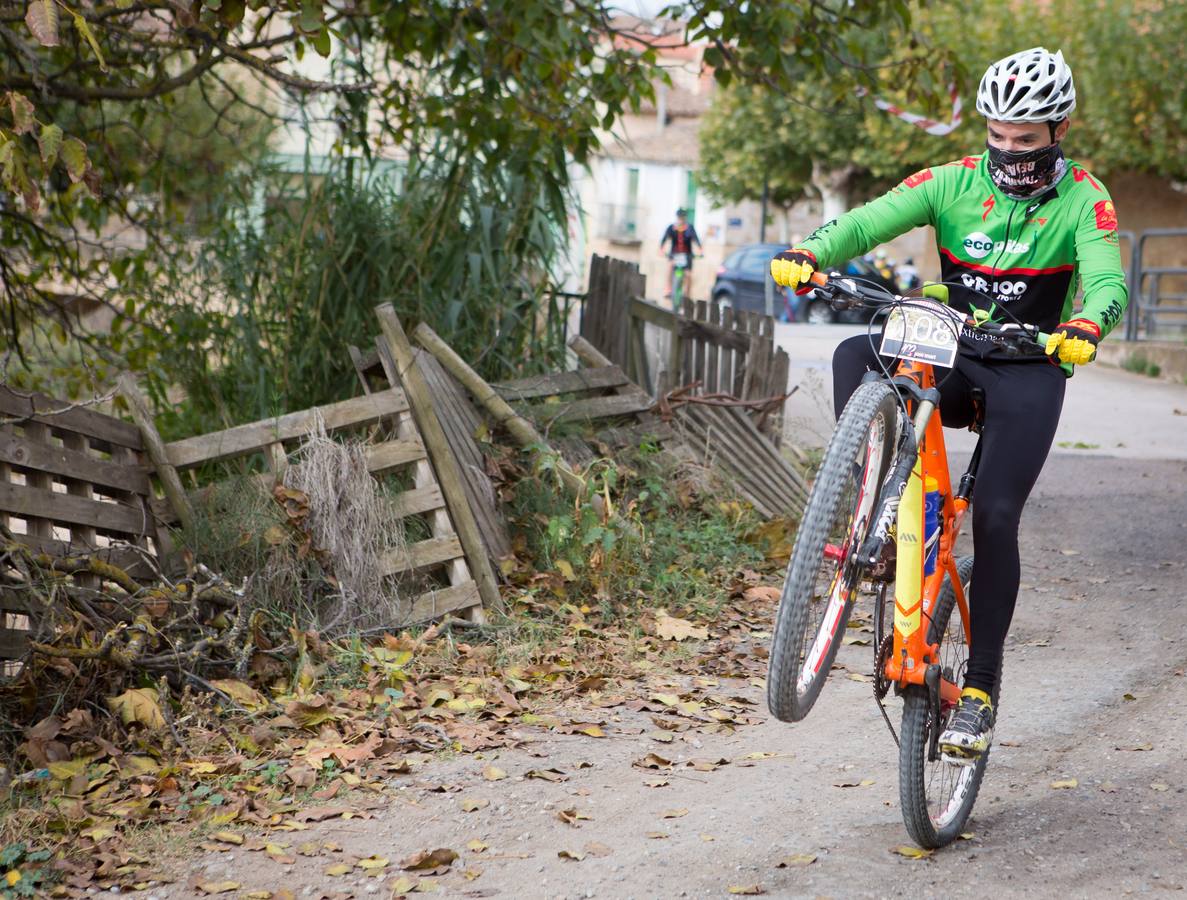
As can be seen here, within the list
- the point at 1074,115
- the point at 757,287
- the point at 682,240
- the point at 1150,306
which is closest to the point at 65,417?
the point at 1150,306

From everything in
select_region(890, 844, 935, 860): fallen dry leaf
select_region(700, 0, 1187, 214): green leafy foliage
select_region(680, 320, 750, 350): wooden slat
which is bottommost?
select_region(890, 844, 935, 860): fallen dry leaf

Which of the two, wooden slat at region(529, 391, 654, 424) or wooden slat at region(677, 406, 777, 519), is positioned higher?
wooden slat at region(529, 391, 654, 424)

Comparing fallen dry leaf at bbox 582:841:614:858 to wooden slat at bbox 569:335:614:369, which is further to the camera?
wooden slat at bbox 569:335:614:369

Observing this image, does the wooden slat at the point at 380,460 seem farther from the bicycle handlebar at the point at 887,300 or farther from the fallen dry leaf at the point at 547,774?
the bicycle handlebar at the point at 887,300

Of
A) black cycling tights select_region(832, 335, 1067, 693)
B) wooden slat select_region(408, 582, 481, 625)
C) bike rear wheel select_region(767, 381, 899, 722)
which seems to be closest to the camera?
bike rear wheel select_region(767, 381, 899, 722)

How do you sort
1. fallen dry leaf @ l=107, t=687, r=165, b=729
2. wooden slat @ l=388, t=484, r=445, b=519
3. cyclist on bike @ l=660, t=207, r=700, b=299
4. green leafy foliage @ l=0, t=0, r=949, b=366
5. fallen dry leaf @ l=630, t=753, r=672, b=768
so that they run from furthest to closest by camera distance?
cyclist on bike @ l=660, t=207, r=700, b=299, green leafy foliage @ l=0, t=0, r=949, b=366, wooden slat @ l=388, t=484, r=445, b=519, fallen dry leaf @ l=107, t=687, r=165, b=729, fallen dry leaf @ l=630, t=753, r=672, b=768

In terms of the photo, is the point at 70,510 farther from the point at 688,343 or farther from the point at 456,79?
the point at 688,343

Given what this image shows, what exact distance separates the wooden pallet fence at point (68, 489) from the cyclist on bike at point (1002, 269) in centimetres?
321

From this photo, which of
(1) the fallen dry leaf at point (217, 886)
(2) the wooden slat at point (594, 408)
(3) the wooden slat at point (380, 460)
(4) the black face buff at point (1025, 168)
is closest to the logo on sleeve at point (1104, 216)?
(4) the black face buff at point (1025, 168)

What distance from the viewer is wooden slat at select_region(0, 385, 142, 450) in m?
5.44

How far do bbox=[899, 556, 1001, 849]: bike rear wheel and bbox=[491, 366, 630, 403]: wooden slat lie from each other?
3421 mm

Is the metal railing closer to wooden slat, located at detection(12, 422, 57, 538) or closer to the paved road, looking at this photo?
the paved road

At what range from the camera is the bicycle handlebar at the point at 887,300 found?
3426mm

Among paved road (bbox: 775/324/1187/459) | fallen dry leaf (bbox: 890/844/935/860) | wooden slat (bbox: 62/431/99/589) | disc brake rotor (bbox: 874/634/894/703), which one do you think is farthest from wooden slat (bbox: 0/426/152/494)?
paved road (bbox: 775/324/1187/459)
